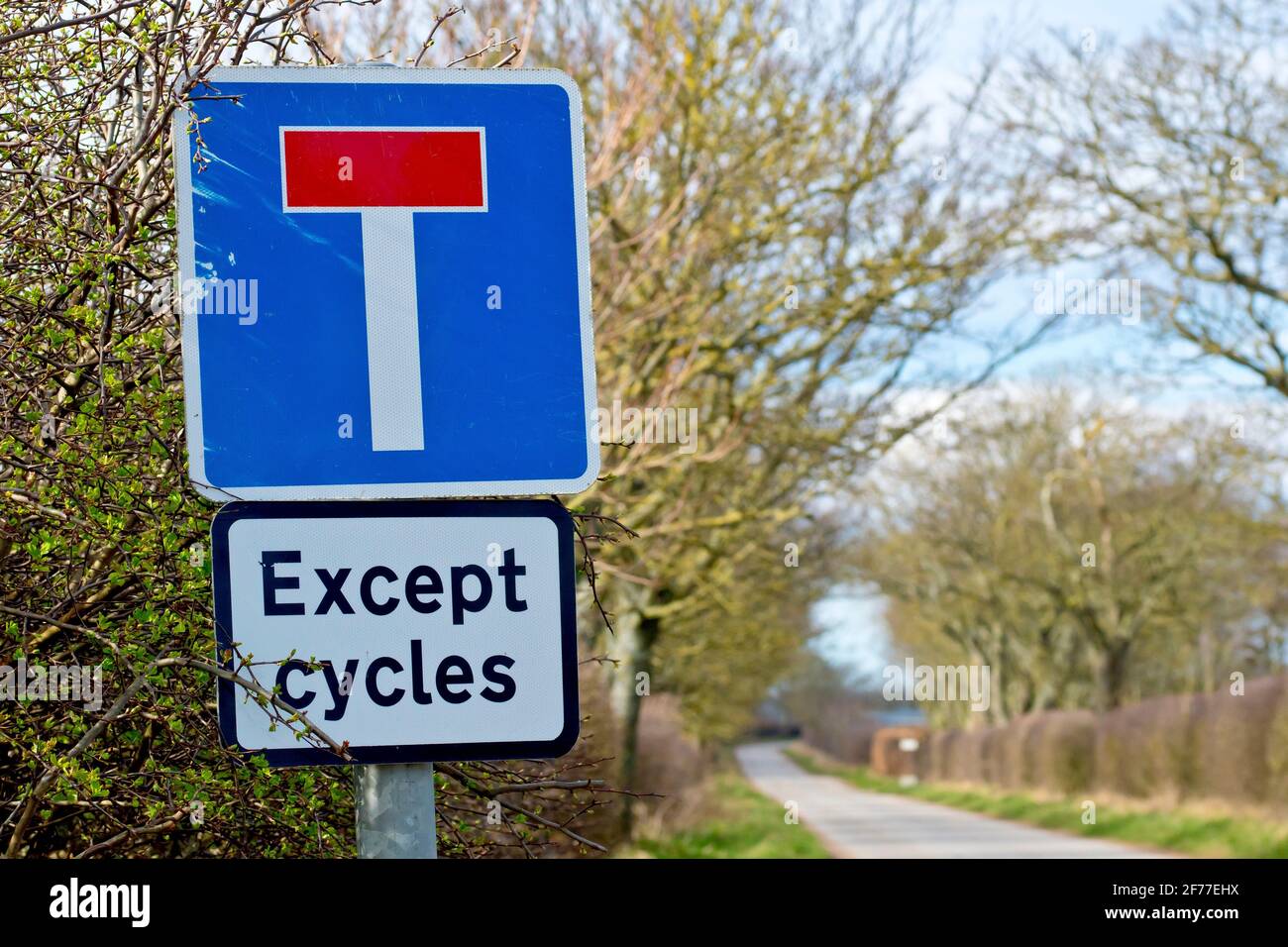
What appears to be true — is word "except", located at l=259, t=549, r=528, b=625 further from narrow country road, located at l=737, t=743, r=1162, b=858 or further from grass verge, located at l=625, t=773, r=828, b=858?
narrow country road, located at l=737, t=743, r=1162, b=858

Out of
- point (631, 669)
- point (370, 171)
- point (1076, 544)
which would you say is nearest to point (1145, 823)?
point (631, 669)

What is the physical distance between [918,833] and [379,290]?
1014 inches

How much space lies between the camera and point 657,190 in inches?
551

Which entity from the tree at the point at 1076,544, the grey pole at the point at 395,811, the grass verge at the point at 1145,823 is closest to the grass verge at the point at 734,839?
the grass verge at the point at 1145,823

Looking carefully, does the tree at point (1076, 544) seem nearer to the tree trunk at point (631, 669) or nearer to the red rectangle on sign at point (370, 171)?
the tree trunk at point (631, 669)

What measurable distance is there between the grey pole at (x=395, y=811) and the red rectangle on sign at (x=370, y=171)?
884 millimetres

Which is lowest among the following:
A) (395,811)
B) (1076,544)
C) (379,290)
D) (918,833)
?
(918,833)

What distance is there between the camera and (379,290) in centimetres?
240

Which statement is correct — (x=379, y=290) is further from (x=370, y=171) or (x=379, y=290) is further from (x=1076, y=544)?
(x=1076, y=544)

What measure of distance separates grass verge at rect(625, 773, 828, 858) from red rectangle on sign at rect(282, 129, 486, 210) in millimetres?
14414

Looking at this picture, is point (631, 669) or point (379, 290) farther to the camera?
point (631, 669)

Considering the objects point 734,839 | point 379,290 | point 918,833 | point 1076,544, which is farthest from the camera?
point 1076,544

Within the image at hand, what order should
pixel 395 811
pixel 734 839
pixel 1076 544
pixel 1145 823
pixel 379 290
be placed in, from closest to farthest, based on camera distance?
pixel 395 811 < pixel 379 290 < pixel 734 839 < pixel 1145 823 < pixel 1076 544
